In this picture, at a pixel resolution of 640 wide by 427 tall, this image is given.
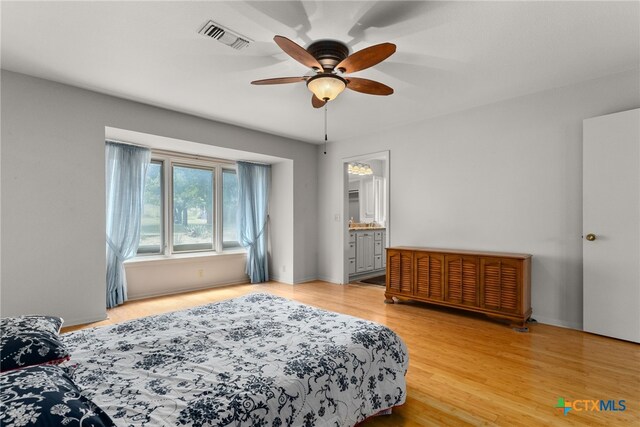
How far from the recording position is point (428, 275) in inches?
162

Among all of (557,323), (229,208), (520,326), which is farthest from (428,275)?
(229,208)

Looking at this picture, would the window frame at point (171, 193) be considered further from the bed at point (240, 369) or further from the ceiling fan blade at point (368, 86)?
the ceiling fan blade at point (368, 86)

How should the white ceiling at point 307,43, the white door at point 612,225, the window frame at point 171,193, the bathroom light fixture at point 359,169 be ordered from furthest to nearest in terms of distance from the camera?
the bathroom light fixture at point 359,169 → the window frame at point 171,193 → the white door at point 612,225 → the white ceiling at point 307,43

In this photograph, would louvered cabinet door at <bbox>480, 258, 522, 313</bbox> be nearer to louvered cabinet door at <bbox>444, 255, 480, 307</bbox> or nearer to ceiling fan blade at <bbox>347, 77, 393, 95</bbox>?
louvered cabinet door at <bbox>444, 255, 480, 307</bbox>

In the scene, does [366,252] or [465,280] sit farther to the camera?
[366,252]

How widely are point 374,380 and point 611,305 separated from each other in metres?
2.84

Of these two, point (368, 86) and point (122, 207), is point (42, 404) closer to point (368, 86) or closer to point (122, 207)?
point (368, 86)

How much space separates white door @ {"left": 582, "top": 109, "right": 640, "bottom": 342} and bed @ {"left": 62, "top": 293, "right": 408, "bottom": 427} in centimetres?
252

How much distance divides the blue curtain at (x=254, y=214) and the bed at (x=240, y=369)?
3.57m

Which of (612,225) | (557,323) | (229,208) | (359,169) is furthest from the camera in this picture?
(359,169)

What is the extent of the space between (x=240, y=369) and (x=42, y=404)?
2.32 feet

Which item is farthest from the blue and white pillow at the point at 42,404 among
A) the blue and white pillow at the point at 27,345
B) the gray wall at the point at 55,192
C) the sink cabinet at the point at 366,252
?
the sink cabinet at the point at 366,252

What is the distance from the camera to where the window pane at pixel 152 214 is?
4879 millimetres

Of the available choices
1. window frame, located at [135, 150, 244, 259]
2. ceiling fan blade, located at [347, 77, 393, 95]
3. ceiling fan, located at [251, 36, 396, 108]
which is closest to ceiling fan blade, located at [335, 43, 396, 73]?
ceiling fan, located at [251, 36, 396, 108]
